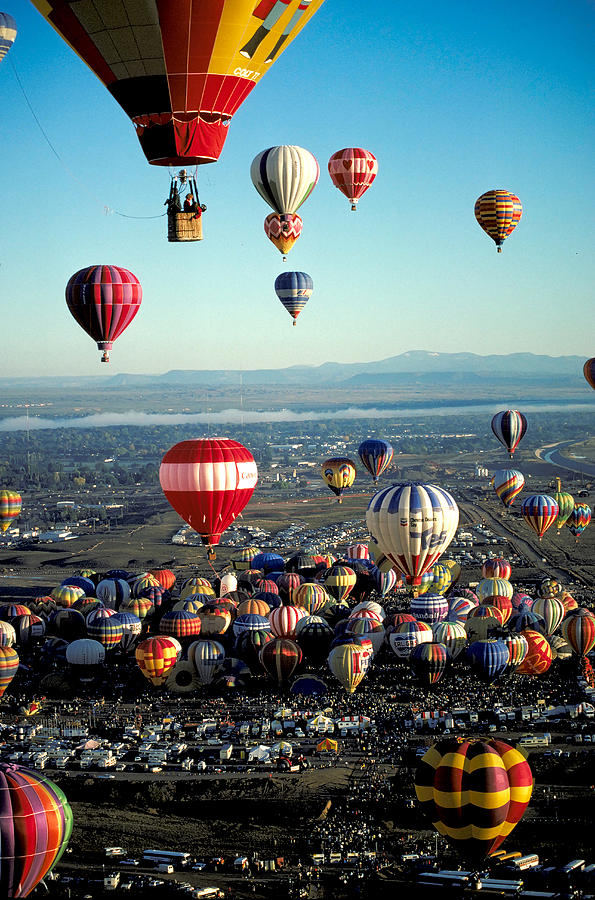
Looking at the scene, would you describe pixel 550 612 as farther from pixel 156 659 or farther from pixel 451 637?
pixel 156 659

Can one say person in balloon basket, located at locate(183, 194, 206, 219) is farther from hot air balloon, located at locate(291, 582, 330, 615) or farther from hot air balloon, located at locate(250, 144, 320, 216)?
hot air balloon, located at locate(291, 582, 330, 615)

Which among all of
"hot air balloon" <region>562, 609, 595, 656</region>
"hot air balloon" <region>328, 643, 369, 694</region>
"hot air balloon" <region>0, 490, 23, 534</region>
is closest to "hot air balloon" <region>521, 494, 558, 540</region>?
"hot air balloon" <region>562, 609, 595, 656</region>

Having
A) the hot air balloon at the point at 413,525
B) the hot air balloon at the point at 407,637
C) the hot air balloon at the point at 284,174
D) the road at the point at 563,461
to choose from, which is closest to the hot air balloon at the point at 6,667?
the hot air balloon at the point at 413,525

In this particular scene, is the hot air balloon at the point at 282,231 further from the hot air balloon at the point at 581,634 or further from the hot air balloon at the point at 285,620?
the hot air balloon at the point at 581,634

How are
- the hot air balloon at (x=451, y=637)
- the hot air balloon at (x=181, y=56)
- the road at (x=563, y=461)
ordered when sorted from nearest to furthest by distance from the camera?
1. the hot air balloon at (x=181, y=56)
2. the hot air balloon at (x=451, y=637)
3. the road at (x=563, y=461)

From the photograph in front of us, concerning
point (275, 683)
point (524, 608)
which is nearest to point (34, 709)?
point (275, 683)

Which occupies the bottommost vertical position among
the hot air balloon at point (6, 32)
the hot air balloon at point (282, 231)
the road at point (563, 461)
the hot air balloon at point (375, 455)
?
the road at point (563, 461)
